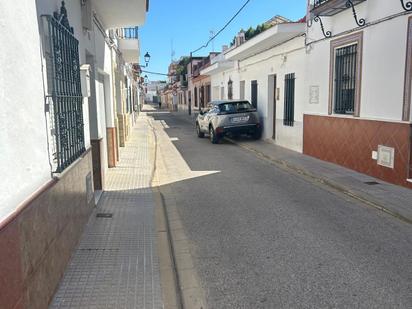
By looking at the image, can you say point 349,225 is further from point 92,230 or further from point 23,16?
point 23,16

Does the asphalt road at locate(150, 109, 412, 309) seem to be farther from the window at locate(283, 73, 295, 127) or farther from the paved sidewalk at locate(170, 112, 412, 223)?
the window at locate(283, 73, 295, 127)

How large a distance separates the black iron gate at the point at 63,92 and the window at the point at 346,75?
5789 millimetres

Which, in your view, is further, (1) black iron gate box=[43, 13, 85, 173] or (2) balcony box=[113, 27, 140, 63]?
(2) balcony box=[113, 27, 140, 63]

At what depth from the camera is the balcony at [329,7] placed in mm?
8289

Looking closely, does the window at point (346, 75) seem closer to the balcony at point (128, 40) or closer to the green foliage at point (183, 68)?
the balcony at point (128, 40)

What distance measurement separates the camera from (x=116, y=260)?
13.5ft

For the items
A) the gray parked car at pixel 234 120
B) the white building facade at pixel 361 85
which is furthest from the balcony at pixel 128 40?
the white building facade at pixel 361 85

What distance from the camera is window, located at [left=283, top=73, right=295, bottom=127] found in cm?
1214

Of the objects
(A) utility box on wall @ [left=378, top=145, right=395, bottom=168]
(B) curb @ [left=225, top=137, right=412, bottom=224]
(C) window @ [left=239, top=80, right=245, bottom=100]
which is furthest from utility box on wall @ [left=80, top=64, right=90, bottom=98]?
(C) window @ [left=239, top=80, right=245, bottom=100]

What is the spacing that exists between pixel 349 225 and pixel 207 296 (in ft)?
8.49

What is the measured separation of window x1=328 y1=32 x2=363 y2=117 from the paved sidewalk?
4.26ft

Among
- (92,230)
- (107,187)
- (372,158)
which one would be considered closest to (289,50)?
(372,158)

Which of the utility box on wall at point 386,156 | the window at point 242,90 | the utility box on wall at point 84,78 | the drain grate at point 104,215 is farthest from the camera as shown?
the window at point 242,90

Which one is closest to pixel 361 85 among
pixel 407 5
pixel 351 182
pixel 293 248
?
pixel 407 5
